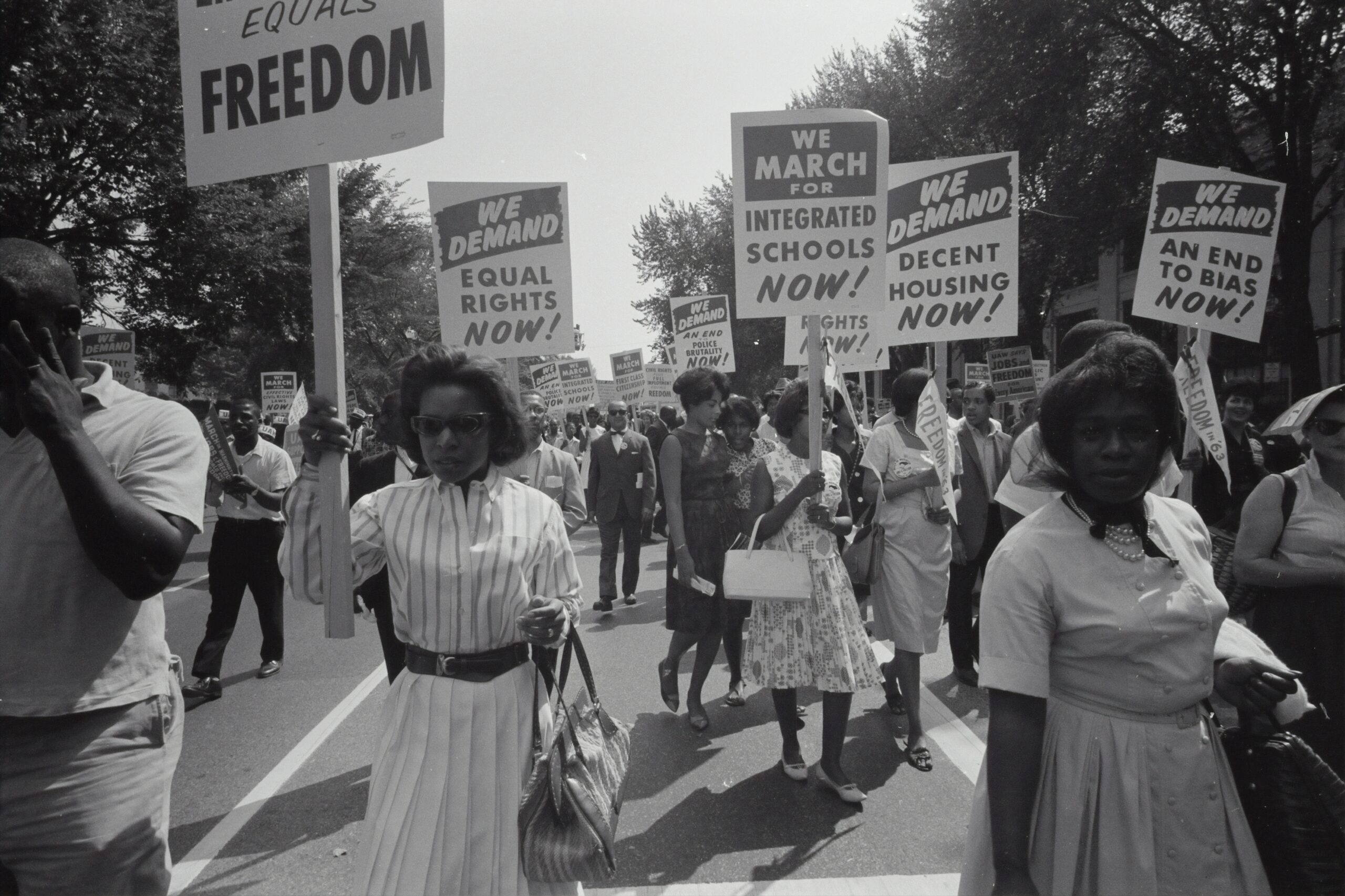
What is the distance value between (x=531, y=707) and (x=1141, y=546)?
158 cm

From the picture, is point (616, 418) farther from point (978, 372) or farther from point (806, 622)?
point (978, 372)

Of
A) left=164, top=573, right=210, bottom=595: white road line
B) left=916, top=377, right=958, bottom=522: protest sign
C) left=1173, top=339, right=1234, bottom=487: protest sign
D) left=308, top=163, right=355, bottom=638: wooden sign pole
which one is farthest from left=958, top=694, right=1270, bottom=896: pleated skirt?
left=164, top=573, right=210, bottom=595: white road line

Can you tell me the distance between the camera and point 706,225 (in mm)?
41688

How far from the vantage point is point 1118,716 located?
79.4 inches

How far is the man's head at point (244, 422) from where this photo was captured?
7094 mm

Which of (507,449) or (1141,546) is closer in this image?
(1141,546)

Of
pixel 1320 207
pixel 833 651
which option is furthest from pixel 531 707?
pixel 1320 207

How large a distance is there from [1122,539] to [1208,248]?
17.2 feet

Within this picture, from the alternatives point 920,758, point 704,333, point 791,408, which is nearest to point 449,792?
point 791,408

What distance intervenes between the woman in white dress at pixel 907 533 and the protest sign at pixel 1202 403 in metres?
1.43

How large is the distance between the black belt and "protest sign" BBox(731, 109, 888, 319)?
270 centimetres

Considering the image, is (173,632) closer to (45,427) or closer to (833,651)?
(833,651)

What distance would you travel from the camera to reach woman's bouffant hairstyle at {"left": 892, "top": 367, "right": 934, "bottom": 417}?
5605 mm

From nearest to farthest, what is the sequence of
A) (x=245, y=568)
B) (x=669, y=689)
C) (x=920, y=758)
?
(x=920, y=758) < (x=669, y=689) < (x=245, y=568)
